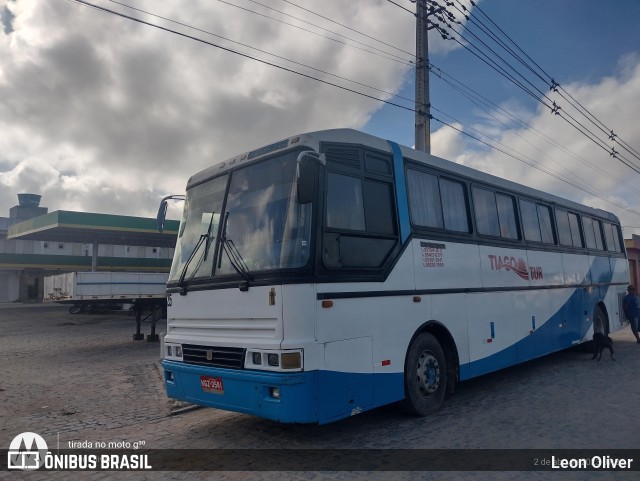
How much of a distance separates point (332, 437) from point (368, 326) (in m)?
1.42

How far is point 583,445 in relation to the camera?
5566 mm

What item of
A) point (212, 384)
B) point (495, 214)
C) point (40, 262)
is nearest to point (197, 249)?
point (212, 384)

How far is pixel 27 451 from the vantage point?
6043 mm

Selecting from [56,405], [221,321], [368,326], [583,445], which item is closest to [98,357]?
[56,405]

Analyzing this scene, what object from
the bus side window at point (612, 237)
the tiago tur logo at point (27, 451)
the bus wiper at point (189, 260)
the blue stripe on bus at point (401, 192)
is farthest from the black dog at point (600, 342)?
the tiago tur logo at point (27, 451)

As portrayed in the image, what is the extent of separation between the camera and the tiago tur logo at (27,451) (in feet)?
18.2

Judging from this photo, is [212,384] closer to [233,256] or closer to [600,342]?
[233,256]

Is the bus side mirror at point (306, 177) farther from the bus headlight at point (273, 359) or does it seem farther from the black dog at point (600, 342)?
the black dog at point (600, 342)

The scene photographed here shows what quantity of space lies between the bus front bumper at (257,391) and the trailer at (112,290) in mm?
10722

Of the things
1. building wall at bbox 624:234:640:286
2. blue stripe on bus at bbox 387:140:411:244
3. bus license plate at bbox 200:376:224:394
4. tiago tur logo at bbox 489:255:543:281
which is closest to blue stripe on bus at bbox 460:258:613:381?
tiago tur logo at bbox 489:255:543:281

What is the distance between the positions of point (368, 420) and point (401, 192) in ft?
10.2

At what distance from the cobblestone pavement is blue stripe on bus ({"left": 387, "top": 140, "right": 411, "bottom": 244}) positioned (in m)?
2.48

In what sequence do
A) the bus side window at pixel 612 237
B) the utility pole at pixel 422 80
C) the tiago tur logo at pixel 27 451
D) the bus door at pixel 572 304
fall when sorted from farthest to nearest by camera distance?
the utility pole at pixel 422 80, the bus side window at pixel 612 237, the bus door at pixel 572 304, the tiago tur logo at pixel 27 451

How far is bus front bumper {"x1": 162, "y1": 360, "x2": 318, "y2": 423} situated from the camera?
5.16 m
